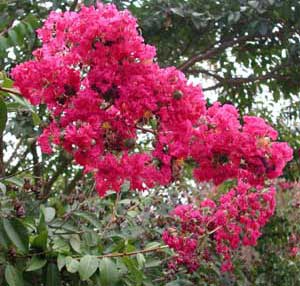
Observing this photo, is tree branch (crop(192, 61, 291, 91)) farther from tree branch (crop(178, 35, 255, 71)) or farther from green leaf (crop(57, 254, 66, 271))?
green leaf (crop(57, 254, 66, 271))

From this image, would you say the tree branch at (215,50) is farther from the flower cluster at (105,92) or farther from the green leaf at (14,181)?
the flower cluster at (105,92)

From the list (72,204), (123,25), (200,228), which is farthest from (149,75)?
(200,228)

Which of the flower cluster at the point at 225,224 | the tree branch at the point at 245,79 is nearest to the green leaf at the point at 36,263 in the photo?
the flower cluster at the point at 225,224

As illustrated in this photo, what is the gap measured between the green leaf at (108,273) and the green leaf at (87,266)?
22mm

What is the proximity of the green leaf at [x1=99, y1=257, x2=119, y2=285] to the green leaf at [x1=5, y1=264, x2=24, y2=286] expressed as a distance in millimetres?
230

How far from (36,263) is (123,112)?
0.56m

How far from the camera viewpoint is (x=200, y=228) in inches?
90.0

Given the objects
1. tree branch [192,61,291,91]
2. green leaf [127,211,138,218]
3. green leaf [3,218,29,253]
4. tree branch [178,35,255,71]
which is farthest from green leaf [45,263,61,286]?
tree branch [192,61,291,91]

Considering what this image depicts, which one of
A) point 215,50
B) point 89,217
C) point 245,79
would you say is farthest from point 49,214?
point 245,79

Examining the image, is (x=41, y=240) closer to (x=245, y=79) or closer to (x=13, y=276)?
(x=13, y=276)

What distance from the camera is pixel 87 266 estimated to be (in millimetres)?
1642

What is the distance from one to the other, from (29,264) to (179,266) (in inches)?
31.7

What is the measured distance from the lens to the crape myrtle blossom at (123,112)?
1425 millimetres

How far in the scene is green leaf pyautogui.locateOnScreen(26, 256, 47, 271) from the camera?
1.65 meters
